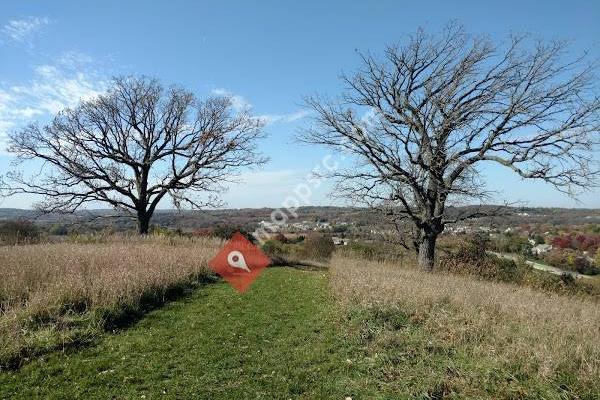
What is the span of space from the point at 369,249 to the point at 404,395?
68.8ft

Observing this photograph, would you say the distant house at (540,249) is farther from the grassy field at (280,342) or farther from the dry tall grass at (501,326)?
the dry tall grass at (501,326)

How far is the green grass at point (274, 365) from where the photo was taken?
16.1 ft

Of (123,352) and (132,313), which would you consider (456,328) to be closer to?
(123,352)

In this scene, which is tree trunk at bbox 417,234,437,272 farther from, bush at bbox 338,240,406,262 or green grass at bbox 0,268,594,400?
green grass at bbox 0,268,594,400

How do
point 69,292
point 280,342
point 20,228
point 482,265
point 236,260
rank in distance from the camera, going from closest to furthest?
point 280,342 < point 69,292 < point 482,265 < point 236,260 < point 20,228

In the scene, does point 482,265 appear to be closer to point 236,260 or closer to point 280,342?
point 236,260

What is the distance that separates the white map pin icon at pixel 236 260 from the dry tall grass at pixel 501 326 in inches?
327

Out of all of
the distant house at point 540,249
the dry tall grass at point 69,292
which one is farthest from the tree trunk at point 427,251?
the distant house at point 540,249

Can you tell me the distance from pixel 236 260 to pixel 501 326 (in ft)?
46.5

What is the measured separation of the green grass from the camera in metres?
4.91

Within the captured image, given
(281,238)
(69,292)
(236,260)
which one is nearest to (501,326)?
(69,292)

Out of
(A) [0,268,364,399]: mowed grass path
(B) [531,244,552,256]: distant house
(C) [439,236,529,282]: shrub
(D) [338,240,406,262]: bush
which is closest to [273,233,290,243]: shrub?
(D) [338,240,406,262]: bush

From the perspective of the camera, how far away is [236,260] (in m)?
19.5

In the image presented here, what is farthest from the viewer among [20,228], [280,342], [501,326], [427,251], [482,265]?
[20,228]
